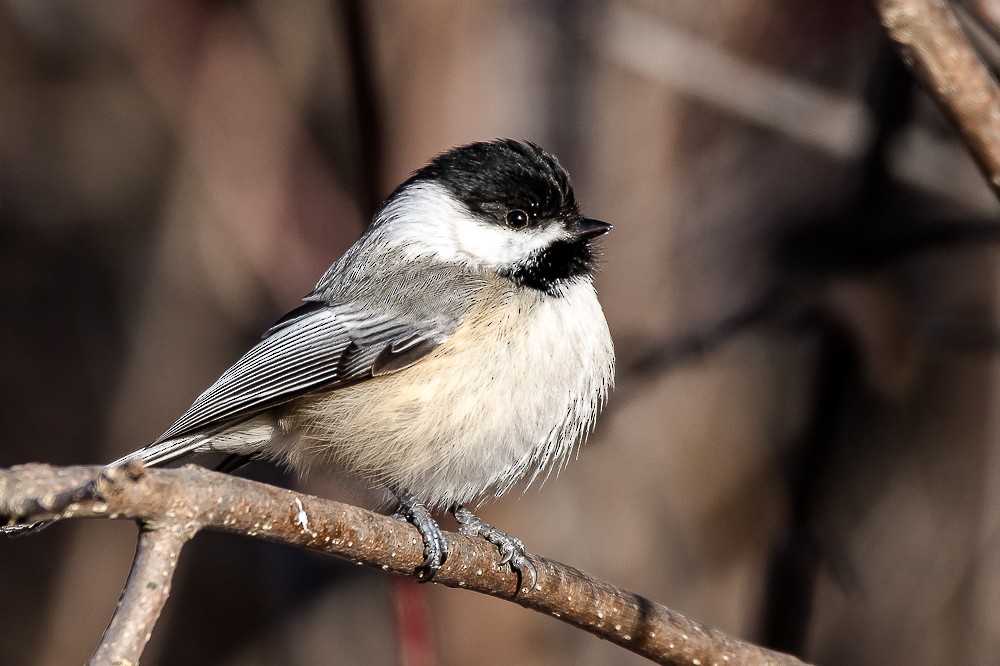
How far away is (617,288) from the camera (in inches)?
158

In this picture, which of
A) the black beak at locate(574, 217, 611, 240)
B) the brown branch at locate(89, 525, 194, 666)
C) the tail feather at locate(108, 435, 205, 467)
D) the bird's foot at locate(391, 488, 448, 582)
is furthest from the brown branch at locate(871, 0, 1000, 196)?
the tail feather at locate(108, 435, 205, 467)

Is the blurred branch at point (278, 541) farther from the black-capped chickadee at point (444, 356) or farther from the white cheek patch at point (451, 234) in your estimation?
the white cheek patch at point (451, 234)

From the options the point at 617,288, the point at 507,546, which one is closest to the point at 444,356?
the point at 507,546

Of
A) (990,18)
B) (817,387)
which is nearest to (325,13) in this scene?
(817,387)

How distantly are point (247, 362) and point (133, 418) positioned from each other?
2004mm

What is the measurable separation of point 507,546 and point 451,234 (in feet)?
2.71

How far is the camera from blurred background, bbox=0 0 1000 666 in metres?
3.51

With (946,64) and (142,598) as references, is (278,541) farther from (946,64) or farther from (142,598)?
(946,64)

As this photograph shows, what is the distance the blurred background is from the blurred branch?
1.42 m

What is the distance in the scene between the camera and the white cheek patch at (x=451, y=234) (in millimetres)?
2477

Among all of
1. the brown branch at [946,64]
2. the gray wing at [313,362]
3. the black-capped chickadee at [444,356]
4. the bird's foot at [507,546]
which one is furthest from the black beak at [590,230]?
the brown branch at [946,64]

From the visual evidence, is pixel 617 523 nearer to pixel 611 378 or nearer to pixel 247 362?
pixel 611 378

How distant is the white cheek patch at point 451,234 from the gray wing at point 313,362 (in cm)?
22

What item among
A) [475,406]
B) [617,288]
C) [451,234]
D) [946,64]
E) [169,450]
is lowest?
[617,288]
